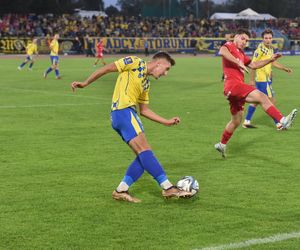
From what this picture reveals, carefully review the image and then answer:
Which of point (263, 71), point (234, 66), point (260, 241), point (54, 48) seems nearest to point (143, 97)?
point (260, 241)

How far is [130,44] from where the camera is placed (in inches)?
2532

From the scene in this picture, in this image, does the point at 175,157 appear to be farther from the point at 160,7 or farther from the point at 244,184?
the point at 160,7

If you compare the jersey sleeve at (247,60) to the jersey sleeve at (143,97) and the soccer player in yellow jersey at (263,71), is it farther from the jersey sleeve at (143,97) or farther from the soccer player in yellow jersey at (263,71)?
the jersey sleeve at (143,97)

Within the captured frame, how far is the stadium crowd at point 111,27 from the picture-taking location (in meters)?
64.4

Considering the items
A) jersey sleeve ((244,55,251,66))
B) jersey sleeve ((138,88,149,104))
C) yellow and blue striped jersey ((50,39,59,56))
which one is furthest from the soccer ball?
yellow and blue striped jersey ((50,39,59,56))

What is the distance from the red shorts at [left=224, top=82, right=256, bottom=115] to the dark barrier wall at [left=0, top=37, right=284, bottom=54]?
48.2 meters

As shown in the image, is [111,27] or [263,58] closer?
[263,58]

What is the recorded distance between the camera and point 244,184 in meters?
8.48

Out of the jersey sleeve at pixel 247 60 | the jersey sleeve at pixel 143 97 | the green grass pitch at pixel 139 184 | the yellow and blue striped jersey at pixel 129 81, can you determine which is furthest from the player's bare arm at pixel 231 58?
the yellow and blue striped jersey at pixel 129 81

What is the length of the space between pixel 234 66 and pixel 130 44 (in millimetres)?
54179

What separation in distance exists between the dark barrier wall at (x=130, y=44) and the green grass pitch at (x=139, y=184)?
1653 inches

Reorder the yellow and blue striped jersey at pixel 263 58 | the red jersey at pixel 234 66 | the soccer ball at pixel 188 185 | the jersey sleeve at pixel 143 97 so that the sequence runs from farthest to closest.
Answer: the yellow and blue striped jersey at pixel 263 58 → the red jersey at pixel 234 66 → the jersey sleeve at pixel 143 97 → the soccer ball at pixel 188 185

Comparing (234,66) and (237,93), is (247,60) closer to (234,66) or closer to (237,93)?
(234,66)

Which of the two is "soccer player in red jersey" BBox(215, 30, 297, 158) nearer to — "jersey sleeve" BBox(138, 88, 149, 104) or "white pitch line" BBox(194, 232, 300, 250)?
"jersey sleeve" BBox(138, 88, 149, 104)
